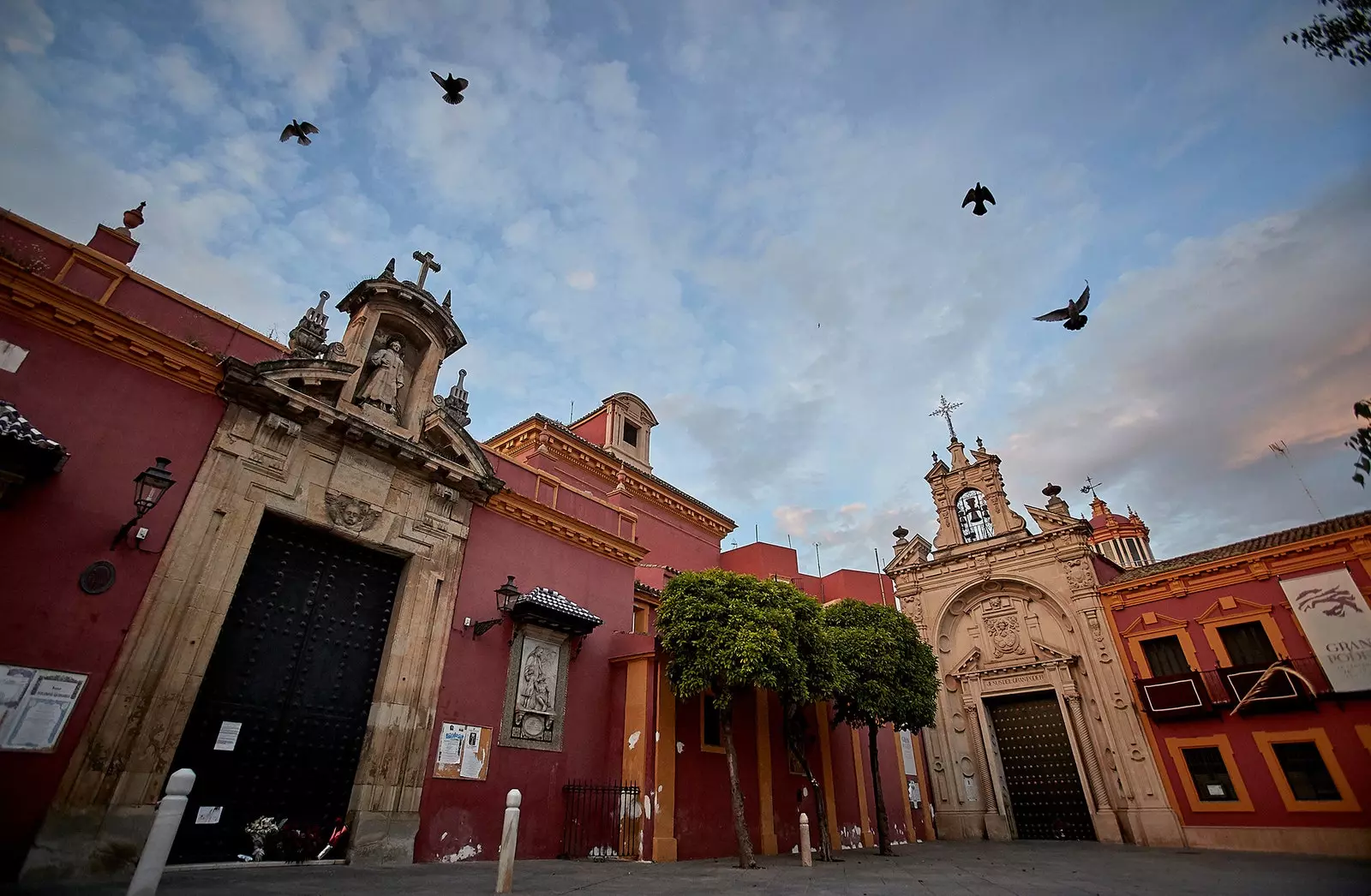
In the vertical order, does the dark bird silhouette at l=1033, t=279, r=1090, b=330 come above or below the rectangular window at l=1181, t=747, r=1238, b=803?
above

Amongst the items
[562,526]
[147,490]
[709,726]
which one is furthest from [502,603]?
[709,726]

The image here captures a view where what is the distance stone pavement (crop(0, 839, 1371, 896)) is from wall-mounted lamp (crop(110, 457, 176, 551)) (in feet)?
12.2

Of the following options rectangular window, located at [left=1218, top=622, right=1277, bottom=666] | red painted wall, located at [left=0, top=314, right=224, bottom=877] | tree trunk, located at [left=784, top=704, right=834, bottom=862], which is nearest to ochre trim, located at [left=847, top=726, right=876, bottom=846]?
tree trunk, located at [left=784, top=704, right=834, bottom=862]

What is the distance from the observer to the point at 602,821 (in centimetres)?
1164

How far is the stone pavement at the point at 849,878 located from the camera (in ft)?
21.1

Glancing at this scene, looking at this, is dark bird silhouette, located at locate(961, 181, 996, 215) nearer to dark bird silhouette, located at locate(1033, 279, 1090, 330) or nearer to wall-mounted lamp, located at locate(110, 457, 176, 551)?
dark bird silhouette, located at locate(1033, 279, 1090, 330)

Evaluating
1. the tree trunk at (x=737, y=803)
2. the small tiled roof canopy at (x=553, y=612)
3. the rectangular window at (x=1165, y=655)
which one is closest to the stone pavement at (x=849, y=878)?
the tree trunk at (x=737, y=803)

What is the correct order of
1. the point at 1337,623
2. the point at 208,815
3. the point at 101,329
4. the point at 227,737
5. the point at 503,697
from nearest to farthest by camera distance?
1. the point at 208,815
2. the point at 101,329
3. the point at 227,737
4. the point at 503,697
5. the point at 1337,623

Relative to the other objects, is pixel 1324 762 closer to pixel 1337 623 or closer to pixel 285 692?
pixel 1337 623

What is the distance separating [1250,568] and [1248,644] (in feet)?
6.80

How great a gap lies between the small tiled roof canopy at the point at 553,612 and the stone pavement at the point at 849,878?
3887mm

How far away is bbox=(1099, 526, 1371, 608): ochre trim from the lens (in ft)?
51.6

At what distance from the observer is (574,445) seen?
62.6 ft

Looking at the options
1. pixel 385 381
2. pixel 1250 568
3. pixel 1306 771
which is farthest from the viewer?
pixel 1250 568
